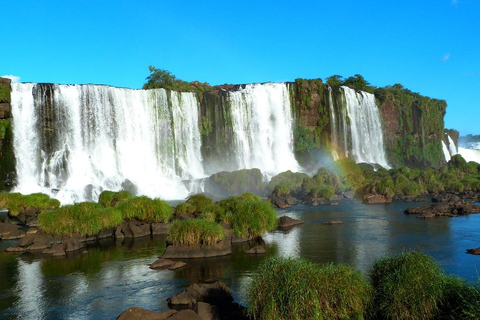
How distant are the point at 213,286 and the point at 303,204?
1297 inches

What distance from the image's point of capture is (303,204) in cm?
4731

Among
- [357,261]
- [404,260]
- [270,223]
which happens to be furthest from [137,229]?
[404,260]

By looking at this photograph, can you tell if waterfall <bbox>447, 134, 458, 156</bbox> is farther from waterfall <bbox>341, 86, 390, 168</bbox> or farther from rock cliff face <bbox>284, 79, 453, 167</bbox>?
waterfall <bbox>341, 86, 390, 168</bbox>

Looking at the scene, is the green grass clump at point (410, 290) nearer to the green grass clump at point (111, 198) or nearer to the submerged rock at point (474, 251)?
the submerged rock at point (474, 251)

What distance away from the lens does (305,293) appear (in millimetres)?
11125

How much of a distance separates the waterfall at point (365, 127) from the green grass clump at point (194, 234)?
61.0 m

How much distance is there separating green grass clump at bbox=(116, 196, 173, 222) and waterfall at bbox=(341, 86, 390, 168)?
182 ft

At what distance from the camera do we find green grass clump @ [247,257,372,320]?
1100 centimetres

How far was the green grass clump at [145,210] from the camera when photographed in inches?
1156

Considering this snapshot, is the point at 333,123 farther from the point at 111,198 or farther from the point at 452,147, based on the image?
the point at 111,198

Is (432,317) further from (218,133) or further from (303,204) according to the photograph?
(218,133)

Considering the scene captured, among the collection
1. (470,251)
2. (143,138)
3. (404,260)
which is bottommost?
(470,251)

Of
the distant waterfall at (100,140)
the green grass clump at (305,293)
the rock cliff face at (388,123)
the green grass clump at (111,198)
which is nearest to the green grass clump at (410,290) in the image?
the green grass clump at (305,293)

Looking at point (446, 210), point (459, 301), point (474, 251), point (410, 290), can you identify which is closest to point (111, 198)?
point (474, 251)
